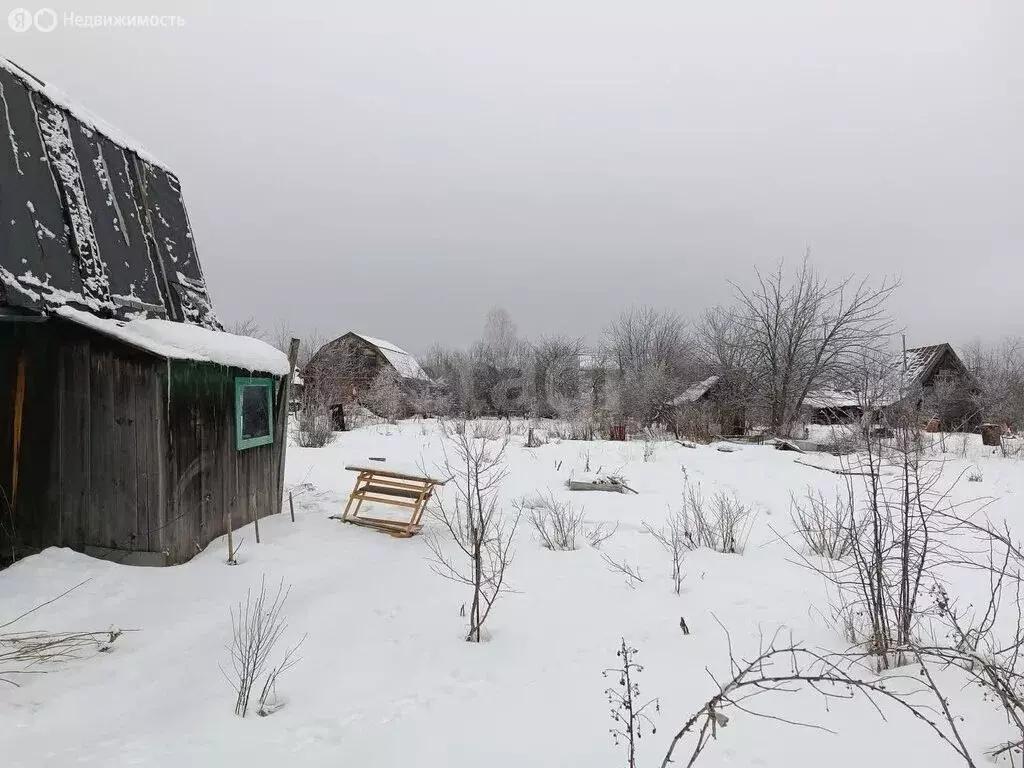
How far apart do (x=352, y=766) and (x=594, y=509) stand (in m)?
6.34

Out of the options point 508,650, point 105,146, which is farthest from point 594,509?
point 105,146

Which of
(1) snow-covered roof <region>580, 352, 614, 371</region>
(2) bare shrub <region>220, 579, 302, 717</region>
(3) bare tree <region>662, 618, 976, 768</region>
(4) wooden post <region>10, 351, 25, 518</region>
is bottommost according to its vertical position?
(3) bare tree <region>662, 618, 976, 768</region>

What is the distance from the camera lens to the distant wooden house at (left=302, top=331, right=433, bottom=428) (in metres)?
26.2

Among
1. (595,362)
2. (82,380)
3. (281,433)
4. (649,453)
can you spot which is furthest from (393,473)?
(595,362)

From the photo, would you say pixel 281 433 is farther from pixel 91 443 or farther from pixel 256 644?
pixel 256 644

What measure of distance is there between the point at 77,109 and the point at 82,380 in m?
3.10

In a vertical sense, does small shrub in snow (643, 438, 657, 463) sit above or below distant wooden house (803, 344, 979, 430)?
below

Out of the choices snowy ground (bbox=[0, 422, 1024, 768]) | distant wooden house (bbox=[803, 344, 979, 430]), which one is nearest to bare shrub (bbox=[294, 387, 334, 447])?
snowy ground (bbox=[0, 422, 1024, 768])

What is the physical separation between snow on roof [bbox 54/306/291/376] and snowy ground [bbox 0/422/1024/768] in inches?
80.3

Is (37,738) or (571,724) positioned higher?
(37,738)

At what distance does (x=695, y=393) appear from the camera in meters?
23.6

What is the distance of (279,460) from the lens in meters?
7.15

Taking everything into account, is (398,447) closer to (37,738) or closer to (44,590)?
(44,590)

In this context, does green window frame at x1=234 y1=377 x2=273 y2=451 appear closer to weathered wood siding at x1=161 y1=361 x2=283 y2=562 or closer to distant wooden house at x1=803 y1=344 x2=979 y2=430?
weathered wood siding at x1=161 y1=361 x2=283 y2=562
